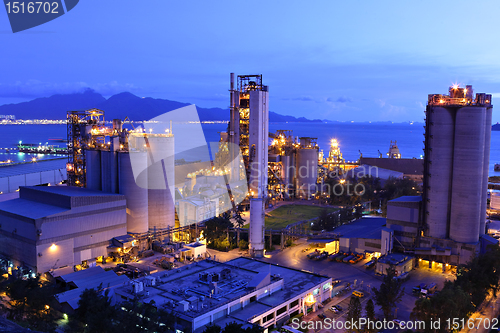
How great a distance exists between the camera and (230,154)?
45.0 metres

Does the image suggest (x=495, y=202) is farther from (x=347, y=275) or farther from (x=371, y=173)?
(x=347, y=275)

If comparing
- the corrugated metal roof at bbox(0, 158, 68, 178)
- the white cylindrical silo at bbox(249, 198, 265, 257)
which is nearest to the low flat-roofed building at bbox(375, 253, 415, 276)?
the white cylindrical silo at bbox(249, 198, 265, 257)

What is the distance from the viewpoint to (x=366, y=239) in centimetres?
2923

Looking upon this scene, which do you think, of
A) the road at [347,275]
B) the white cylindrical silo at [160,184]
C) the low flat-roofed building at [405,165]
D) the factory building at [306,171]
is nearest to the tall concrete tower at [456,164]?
the road at [347,275]

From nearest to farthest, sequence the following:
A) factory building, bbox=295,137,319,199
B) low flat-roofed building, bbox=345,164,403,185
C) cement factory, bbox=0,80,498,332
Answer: cement factory, bbox=0,80,498,332, factory building, bbox=295,137,319,199, low flat-roofed building, bbox=345,164,403,185

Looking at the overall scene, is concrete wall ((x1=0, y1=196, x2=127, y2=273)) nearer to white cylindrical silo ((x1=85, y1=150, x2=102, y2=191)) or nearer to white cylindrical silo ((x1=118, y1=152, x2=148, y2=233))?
white cylindrical silo ((x1=118, y1=152, x2=148, y2=233))

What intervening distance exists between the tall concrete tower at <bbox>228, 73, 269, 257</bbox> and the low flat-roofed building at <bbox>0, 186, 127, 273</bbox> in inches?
381

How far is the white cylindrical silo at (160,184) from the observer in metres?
32.3

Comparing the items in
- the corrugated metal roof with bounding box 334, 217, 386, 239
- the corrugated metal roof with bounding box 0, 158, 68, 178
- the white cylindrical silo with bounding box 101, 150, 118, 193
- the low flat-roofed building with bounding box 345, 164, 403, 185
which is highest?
the white cylindrical silo with bounding box 101, 150, 118, 193

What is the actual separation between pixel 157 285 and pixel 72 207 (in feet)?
30.8

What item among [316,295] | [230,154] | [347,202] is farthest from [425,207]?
[230,154]

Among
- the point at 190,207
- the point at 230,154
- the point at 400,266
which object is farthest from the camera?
the point at 230,154

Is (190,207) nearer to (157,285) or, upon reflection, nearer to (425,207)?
(157,285)

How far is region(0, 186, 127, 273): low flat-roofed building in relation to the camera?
25.1 m
